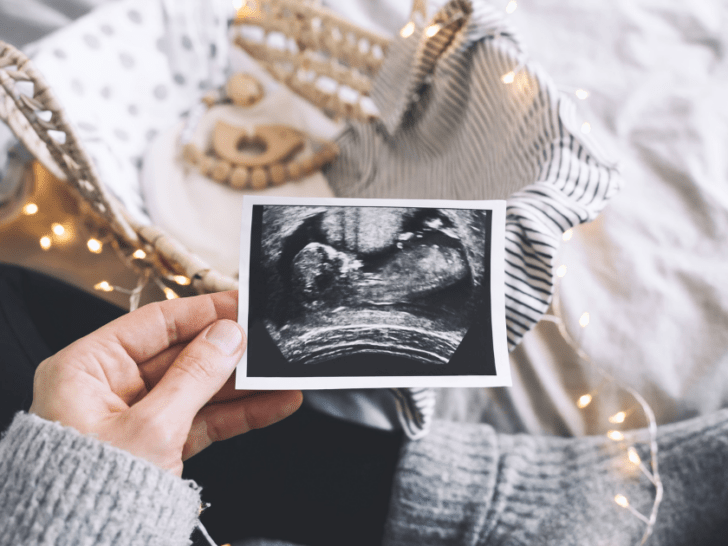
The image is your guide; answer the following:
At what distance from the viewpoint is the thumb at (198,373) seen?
12.9 inches

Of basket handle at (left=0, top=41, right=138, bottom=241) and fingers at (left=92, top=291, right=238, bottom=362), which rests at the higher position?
basket handle at (left=0, top=41, right=138, bottom=241)

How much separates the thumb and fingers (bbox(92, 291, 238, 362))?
0.14ft

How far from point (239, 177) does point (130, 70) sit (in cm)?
25

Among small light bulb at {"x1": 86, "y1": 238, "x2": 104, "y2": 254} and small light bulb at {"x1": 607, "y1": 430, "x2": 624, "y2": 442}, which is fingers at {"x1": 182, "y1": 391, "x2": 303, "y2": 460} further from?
small light bulb at {"x1": 607, "y1": 430, "x2": 624, "y2": 442}

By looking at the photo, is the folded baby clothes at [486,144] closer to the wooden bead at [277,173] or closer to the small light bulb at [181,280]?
the wooden bead at [277,173]

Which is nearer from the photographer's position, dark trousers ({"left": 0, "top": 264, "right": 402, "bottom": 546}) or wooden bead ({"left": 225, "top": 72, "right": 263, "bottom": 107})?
dark trousers ({"left": 0, "top": 264, "right": 402, "bottom": 546})

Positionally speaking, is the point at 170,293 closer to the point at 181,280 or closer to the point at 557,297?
the point at 181,280

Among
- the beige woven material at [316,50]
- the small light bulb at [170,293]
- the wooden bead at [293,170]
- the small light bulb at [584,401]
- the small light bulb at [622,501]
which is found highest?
the beige woven material at [316,50]

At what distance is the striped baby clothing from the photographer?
0.41 metres

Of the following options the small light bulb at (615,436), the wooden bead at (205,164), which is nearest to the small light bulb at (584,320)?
the small light bulb at (615,436)

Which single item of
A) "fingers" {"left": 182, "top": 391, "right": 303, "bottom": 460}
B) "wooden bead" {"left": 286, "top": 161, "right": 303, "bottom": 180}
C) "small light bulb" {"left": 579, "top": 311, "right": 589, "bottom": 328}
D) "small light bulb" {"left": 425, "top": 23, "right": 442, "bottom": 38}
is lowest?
"fingers" {"left": 182, "top": 391, "right": 303, "bottom": 460}

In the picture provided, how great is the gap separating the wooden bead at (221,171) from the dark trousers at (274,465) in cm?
27

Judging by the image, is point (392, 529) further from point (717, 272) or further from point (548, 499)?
point (717, 272)

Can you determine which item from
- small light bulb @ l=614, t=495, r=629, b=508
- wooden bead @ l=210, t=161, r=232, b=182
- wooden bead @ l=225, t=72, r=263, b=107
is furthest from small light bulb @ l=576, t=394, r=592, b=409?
wooden bead @ l=225, t=72, r=263, b=107
